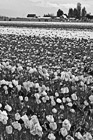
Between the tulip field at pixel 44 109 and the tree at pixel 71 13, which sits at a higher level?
the tulip field at pixel 44 109

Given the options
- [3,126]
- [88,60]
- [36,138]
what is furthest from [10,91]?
[88,60]

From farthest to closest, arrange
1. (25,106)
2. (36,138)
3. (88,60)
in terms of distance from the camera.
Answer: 1. (88,60)
2. (25,106)
3. (36,138)

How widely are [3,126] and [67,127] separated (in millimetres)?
1016

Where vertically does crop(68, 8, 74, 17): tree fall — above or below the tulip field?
below

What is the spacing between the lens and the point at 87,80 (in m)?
6.55

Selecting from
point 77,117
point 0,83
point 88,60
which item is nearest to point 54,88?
point 0,83

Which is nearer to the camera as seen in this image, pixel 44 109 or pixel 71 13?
pixel 44 109

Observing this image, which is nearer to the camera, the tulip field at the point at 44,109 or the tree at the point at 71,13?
the tulip field at the point at 44,109

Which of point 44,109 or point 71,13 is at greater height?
point 44,109

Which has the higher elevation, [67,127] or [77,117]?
[67,127]

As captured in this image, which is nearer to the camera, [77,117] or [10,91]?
[77,117]

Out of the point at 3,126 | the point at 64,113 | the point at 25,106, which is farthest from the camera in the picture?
the point at 25,106

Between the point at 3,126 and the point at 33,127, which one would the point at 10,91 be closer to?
the point at 3,126

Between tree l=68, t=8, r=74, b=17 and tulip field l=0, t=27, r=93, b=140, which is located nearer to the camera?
tulip field l=0, t=27, r=93, b=140
